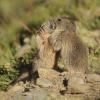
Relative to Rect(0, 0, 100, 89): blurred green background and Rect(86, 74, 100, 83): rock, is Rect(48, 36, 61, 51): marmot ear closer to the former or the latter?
Rect(86, 74, 100, 83): rock

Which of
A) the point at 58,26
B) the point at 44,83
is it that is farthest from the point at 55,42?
the point at 44,83

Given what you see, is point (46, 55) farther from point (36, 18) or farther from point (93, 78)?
point (36, 18)

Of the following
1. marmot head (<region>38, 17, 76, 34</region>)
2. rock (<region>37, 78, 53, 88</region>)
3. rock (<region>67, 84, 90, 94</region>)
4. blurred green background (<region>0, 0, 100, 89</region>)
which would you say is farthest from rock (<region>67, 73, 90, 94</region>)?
blurred green background (<region>0, 0, 100, 89</region>)

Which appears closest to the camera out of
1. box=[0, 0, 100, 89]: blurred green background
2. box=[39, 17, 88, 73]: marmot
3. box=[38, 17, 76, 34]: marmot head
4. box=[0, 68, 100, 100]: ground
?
box=[0, 68, 100, 100]: ground

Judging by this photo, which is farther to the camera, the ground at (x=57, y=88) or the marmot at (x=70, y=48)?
the marmot at (x=70, y=48)

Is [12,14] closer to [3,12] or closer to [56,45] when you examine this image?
[3,12]

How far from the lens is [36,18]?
14.8m

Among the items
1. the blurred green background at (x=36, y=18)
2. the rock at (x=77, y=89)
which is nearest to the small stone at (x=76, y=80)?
the rock at (x=77, y=89)

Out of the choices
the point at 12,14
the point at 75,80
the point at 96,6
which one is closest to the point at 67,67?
the point at 75,80

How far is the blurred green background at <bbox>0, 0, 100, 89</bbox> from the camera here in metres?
12.1

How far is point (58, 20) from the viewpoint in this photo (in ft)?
32.7

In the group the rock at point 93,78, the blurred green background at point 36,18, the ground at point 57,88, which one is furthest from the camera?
the blurred green background at point 36,18

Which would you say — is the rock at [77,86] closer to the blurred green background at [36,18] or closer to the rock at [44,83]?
the rock at [44,83]

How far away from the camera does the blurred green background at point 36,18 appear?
12.1 meters
